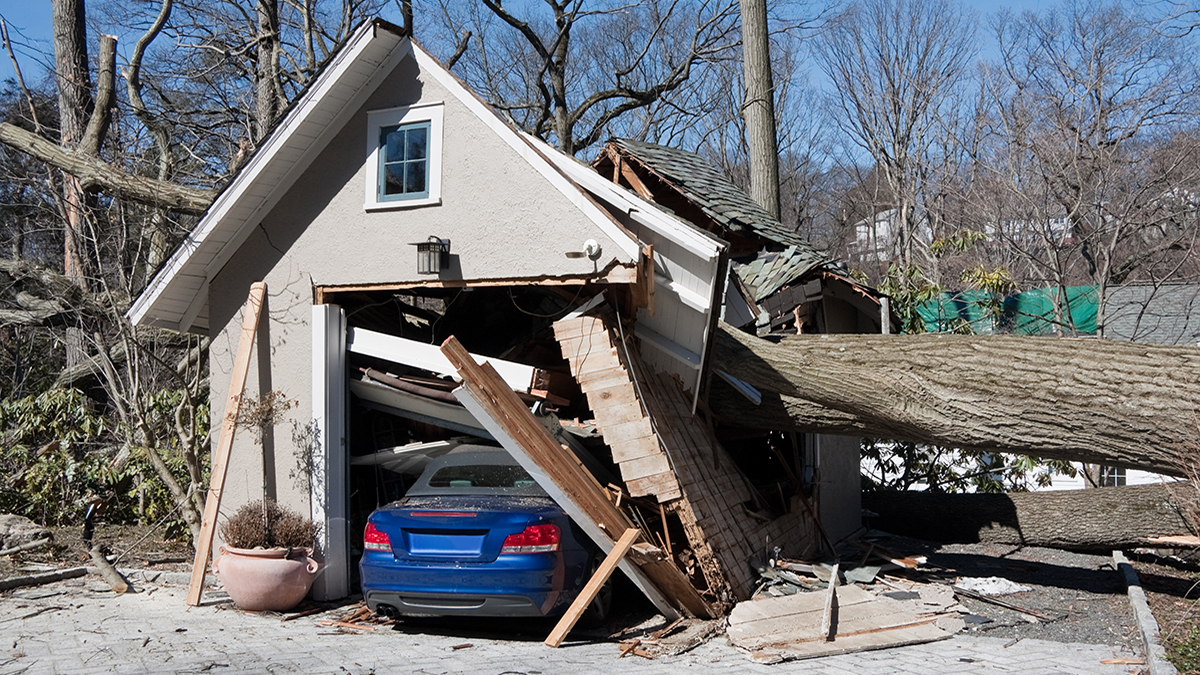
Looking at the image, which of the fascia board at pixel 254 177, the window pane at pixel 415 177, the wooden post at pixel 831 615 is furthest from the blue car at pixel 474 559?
the fascia board at pixel 254 177

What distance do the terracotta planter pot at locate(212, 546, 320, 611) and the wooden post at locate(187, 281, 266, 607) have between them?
379 mm

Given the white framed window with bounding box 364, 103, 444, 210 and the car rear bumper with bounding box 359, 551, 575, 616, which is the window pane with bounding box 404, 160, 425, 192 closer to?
the white framed window with bounding box 364, 103, 444, 210

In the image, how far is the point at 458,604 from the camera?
24.4 feet

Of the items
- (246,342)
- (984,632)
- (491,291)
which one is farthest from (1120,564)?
(246,342)

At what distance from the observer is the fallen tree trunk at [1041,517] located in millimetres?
11992

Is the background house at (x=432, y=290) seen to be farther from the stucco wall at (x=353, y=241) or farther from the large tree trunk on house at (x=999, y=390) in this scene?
the large tree trunk on house at (x=999, y=390)

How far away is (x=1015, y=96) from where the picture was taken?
2094 cm

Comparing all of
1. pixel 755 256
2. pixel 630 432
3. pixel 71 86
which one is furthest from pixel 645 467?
pixel 71 86

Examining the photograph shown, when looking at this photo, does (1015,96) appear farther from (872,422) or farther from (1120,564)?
(872,422)

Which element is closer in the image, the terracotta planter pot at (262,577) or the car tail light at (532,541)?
the car tail light at (532,541)

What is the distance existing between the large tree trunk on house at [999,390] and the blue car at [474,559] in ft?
9.79

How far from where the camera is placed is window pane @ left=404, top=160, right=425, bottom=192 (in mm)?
9336

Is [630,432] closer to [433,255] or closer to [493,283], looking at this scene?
[493,283]

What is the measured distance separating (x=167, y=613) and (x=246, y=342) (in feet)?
8.80
